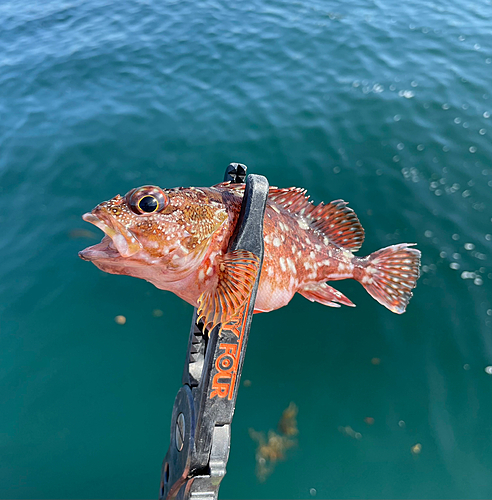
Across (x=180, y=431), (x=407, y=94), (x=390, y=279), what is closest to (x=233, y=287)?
(x=180, y=431)

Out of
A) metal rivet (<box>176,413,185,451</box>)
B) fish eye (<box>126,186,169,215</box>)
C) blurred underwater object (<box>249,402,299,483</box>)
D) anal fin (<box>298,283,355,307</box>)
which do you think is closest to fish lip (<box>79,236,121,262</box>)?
fish eye (<box>126,186,169,215</box>)

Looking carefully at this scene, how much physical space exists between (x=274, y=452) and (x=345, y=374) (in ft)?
3.83

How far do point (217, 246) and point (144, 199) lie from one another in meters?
0.50

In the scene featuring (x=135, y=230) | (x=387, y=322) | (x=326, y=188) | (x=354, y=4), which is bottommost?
(x=387, y=322)

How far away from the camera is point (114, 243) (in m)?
2.18

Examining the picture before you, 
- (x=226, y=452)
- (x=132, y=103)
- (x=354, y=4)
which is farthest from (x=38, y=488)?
(x=354, y=4)

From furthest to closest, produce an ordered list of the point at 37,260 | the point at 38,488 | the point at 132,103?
the point at 132,103
the point at 37,260
the point at 38,488

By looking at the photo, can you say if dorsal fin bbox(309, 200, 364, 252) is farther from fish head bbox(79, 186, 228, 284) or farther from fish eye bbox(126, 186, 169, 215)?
fish eye bbox(126, 186, 169, 215)

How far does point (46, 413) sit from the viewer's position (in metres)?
4.14

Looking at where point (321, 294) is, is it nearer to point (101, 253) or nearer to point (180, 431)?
point (180, 431)

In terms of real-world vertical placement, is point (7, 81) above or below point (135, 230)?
below

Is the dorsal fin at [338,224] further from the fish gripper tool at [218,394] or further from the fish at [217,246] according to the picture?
the fish gripper tool at [218,394]

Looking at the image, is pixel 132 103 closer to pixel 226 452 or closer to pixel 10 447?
pixel 10 447

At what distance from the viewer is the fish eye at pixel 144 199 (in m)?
2.21
